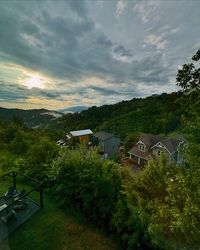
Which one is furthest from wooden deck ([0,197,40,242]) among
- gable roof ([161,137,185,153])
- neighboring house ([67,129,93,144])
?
neighboring house ([67,129,93,144])

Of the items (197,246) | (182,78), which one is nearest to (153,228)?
(197,246)

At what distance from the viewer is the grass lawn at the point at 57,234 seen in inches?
259

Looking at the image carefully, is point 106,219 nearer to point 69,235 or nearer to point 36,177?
point 69,235

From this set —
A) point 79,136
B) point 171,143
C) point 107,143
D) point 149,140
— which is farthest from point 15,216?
point 79,136

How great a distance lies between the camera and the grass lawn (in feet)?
21.6

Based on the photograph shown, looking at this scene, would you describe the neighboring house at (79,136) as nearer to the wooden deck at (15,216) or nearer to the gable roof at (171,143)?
the gable roof at (171,143)

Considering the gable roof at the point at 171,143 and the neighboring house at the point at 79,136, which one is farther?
the neighboring house at the point at 79,136

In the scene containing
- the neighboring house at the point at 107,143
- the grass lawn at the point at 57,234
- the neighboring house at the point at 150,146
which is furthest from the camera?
the neighboring house at the point at 107,143

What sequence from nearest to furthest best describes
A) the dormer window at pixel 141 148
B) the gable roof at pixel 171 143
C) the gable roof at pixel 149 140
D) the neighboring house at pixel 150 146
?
1. the gable roof at pixel 171 143
2. the neighboring house at pixel 150 146
3. the gable roof at pixel 149 140
4. the dormer window at pixel 141 148

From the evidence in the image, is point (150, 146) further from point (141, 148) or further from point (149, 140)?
point (141, 148)

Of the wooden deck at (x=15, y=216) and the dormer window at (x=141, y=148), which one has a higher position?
the wooden deck at (x=15, y=216)

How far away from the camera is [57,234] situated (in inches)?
279

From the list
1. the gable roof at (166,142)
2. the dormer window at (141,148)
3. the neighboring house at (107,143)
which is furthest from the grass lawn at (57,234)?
the neighboring house at (107,143)

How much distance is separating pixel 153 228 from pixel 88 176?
3.37 meters
